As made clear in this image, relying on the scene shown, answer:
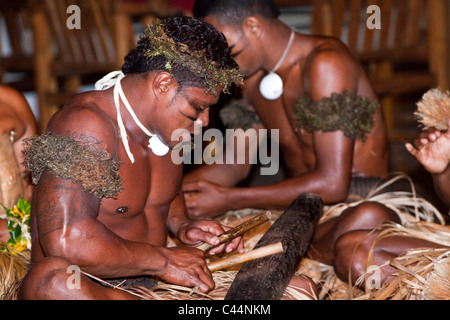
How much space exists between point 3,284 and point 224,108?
170 centimetres

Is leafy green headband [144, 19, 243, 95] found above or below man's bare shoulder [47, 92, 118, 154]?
above

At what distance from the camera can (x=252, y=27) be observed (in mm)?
2785

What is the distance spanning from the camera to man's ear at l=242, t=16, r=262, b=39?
9.09 ft

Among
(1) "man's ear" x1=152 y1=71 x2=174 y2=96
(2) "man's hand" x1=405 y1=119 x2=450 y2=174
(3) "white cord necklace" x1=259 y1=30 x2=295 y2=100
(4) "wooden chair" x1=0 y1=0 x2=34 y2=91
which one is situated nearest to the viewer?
(1) "man's ear" x1=152 y1=71 x2=174 y2=96

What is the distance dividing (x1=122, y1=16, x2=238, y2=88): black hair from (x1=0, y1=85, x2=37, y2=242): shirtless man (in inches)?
29.6

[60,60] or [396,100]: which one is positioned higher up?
[60,60]

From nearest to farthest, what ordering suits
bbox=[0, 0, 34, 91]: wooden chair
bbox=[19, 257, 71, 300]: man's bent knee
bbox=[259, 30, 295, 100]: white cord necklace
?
bbox=[19, 257, 71, 300]: man's bent knee < bbox=[259, 30, 295, 100]: white cord necklace < bbox=[0, 0, 34, 91]: wooden chair

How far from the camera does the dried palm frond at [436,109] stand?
228 centimetres

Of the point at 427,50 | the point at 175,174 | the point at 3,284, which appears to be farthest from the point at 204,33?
the point at 427,50

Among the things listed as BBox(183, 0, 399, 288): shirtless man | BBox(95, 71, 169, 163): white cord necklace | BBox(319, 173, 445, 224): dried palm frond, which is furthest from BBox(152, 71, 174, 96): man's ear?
BBox(319, 173, 445, 224): dried palm frond

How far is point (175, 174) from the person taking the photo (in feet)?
6.93

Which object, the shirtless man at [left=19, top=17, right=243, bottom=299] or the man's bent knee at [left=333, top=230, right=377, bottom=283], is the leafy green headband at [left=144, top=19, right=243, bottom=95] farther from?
the man's bent knee at [left=333, top=230, right=377, bottom=283]

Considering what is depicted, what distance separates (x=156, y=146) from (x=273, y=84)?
3.35 ft
